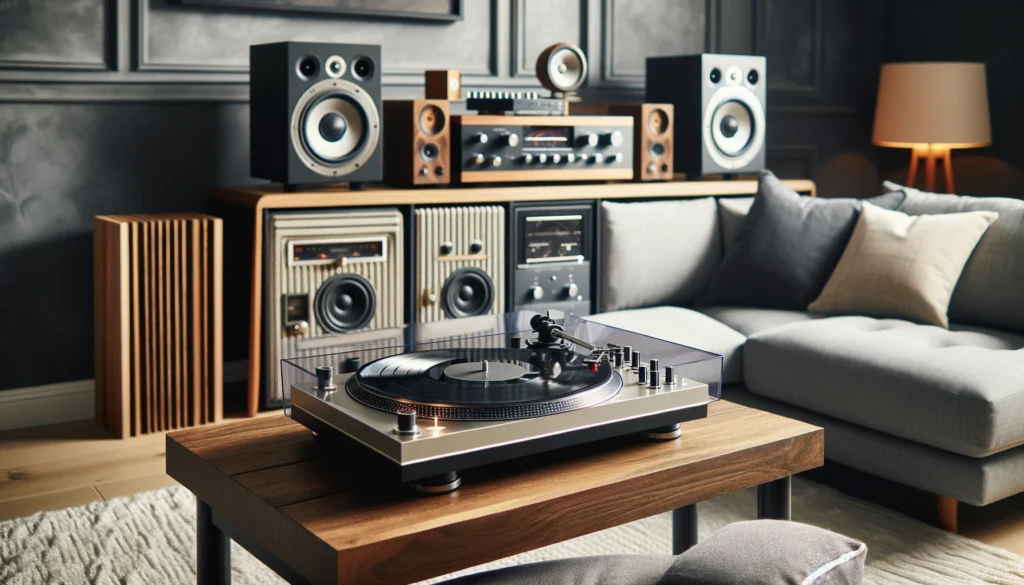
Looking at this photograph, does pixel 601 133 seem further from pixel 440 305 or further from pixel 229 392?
pixel 229 392

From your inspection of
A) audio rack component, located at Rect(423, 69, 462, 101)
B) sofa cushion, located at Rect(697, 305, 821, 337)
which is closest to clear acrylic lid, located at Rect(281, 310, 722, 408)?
sofa cushion, located at Rect(697, 305, 821, 337)

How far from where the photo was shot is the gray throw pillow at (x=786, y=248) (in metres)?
→ 3.03

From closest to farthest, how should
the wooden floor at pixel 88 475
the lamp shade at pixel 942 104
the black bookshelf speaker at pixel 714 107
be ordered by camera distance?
the wooden floor at pixel 88 475, the black bookshelf speaker at pixel 714 107, the lamp shade at pixel 942 104

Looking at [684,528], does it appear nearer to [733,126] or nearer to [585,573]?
[585,573]

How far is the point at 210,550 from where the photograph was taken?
147 cm

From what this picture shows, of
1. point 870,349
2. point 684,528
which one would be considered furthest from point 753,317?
point 684,528

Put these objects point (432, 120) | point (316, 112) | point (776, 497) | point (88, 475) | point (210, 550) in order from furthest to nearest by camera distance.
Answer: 1. point (432, 120)
2. point (316, 112)
3. point (88, 475)
4. point (776, 497)
5. point (210, 550)

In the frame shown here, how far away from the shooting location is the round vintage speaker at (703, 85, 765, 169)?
12.2 feet

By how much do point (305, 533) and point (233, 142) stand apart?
2425 mm

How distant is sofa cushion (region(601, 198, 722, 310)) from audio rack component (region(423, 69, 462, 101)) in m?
0.60

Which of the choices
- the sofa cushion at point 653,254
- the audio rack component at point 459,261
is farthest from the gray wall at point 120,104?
the sofa cushion at point 653,254

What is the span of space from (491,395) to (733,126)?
2.70m

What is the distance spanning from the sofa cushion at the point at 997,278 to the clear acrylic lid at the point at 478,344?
144 cm

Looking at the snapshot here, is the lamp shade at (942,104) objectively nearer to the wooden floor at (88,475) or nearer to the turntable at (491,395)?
the wooden floor at (88,475)
